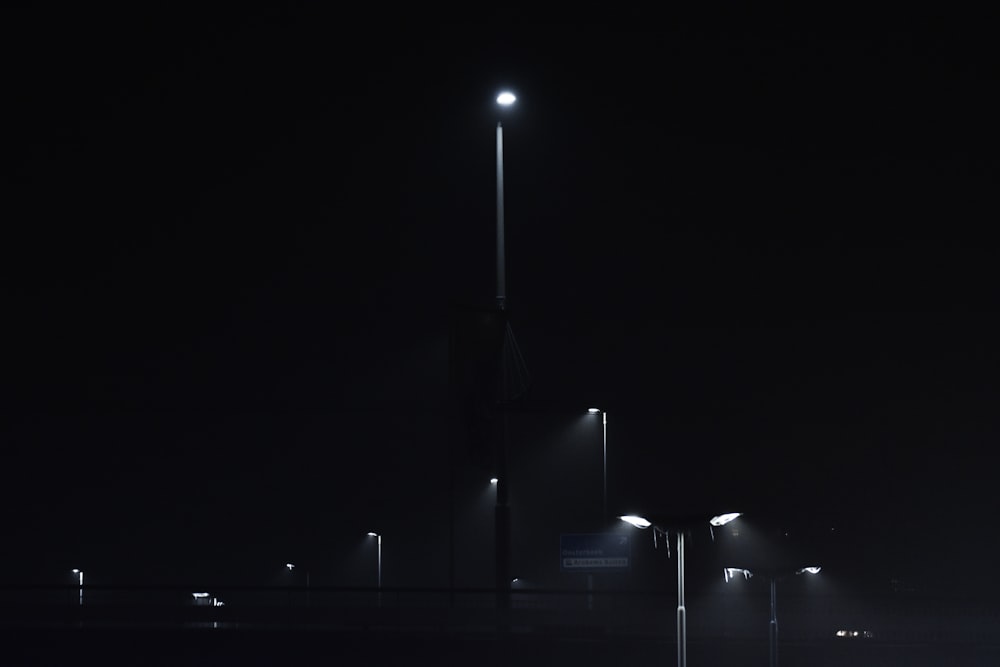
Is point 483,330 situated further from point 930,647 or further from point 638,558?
point 638,558

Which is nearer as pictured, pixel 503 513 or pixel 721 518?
pixel 721 518

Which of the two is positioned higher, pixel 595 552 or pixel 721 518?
→ pixel 721 518

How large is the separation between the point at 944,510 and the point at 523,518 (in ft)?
94.1

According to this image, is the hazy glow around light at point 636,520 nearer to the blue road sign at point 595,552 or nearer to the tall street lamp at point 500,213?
the tall street lamp at point 500,213

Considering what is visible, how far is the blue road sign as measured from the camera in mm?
31688

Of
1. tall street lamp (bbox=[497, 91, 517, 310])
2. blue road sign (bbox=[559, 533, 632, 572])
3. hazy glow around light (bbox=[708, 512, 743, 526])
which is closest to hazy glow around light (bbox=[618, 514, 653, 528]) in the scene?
hazy glow around light (bbox=[708, 512, 743, 526])

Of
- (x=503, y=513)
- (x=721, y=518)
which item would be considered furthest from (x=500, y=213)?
(x=721, y=518)

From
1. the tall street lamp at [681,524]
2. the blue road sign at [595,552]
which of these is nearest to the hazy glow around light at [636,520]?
the tall street lamp at [681,524]

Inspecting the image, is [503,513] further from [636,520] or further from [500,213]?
[636,520]

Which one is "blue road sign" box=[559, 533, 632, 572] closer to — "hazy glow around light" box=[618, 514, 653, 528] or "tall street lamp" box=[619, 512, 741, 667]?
"tall street lamp" box=[619, 512, 741, 667]

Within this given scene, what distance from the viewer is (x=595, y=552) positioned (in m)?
32.3

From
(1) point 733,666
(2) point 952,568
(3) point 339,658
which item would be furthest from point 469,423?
(2) point 952,568

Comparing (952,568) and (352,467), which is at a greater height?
(352,467)

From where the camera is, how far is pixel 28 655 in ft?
82.0
